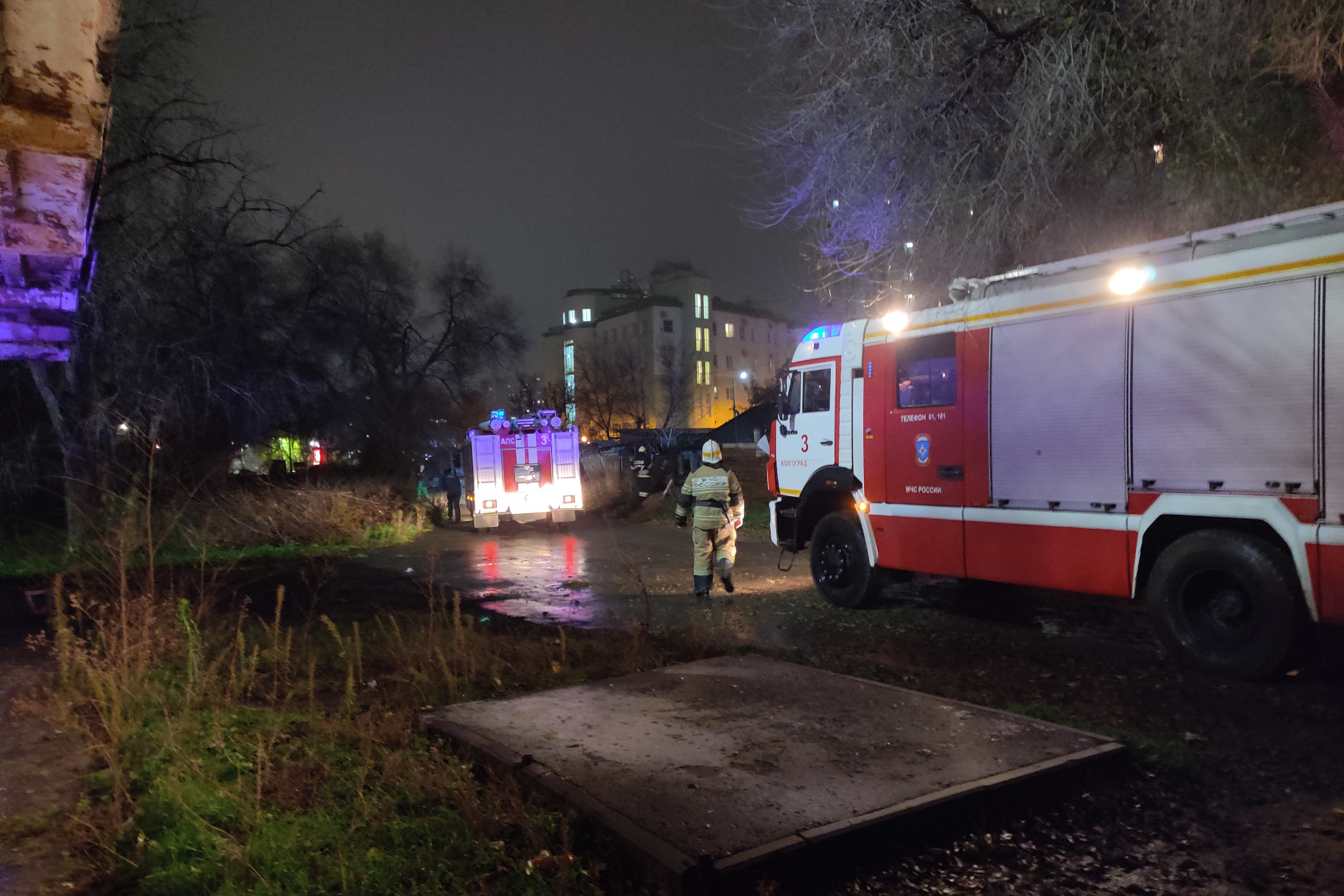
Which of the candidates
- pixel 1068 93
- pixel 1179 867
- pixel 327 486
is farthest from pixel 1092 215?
pixel 327 486

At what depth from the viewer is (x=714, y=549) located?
1007 cm

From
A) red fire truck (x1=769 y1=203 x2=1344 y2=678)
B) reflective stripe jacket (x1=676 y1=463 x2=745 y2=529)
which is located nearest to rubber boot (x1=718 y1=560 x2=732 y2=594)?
reflective stripe jacket (x1=676 y1=463 x2=745 y2=529)

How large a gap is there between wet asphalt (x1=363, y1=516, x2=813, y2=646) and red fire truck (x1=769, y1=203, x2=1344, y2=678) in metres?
1.78

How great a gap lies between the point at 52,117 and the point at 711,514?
7704 millimetres

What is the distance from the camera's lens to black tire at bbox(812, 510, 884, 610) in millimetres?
9008

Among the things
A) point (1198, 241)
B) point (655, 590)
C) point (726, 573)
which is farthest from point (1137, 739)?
point (655, 590)

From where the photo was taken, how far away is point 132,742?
491 cm

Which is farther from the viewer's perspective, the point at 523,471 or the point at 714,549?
the point at 523,471

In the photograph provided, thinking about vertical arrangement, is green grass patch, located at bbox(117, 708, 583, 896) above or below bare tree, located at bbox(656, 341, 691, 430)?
below

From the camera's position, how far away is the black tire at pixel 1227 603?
5.76 m

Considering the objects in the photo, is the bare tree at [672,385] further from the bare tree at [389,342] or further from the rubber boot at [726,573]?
the rubber boot at [726,573]

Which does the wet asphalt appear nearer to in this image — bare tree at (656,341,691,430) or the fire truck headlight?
the fire truck headlight

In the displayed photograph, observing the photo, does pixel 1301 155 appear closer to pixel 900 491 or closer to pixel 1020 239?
pixel 1020 239

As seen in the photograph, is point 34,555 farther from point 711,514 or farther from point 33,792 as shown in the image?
point 33,792
